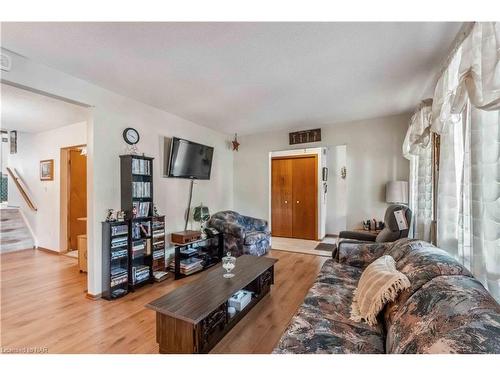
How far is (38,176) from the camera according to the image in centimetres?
459

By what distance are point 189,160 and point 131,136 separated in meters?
1.03

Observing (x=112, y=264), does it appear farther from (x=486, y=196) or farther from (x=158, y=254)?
(x=486, y=196)

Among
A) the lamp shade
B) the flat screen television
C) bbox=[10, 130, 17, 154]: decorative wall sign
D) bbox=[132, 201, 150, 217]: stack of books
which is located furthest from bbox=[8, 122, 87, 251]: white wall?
the lamp shade

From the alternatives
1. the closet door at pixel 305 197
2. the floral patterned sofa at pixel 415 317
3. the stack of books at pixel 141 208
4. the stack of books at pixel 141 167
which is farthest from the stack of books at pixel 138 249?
the closet door at pixel 305 197

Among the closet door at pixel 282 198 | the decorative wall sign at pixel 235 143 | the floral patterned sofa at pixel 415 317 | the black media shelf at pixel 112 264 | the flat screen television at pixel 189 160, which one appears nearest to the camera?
the floral patterned sofa at pixel 415 317

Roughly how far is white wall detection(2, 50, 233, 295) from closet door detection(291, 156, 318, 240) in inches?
105

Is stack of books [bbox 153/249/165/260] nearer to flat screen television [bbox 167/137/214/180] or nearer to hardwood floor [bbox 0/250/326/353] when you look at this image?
hardwood floor [bbox 0/250/326/353]

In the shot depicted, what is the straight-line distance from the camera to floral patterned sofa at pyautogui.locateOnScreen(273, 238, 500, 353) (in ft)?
2.66

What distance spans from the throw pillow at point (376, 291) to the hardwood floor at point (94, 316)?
0.75 metres

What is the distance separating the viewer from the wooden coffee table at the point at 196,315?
1.54 meters

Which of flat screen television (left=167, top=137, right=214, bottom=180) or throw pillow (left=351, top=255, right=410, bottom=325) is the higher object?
flat screen television (left=167, top=137, right=214, bottom=180)

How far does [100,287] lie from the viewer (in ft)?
8.55

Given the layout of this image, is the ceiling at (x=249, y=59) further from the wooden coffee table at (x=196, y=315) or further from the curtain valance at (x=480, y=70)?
the wooden coffee table at (x=196, y=315)
